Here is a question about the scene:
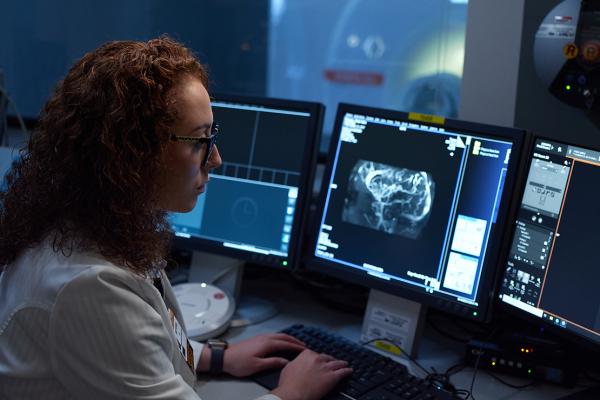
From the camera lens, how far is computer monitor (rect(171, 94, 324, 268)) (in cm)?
167

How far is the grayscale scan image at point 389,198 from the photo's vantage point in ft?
4.89

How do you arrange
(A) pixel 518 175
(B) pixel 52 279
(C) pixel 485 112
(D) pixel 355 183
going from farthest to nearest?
(C) pixel 485 112, (D) pixel 355 183, (A) pixel 518 175, (B) pixel 52 279

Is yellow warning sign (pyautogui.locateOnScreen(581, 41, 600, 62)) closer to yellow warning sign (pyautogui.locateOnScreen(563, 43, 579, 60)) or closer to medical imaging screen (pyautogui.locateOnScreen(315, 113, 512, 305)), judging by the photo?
yellow warning sign (pyautogui.locateOnScreen(563, 43, 579, 60))

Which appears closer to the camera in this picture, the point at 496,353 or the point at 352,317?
the point at 496,353

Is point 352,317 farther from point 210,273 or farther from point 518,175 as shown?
point 518,175

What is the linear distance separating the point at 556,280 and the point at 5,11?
94.6 inches

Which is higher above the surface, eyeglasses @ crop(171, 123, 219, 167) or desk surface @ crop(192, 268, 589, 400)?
eyeglasses @ crop(171, 123, 219, 167)

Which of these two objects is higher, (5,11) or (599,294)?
(5,11)

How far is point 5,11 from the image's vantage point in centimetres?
281

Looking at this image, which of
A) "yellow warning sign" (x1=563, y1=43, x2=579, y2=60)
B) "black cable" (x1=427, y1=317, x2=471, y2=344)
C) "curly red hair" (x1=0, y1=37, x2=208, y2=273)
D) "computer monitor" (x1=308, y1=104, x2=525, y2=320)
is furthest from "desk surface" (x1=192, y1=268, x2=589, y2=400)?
"yellow warning sign" (x1=563, y1=43, x2=579, y2=60)

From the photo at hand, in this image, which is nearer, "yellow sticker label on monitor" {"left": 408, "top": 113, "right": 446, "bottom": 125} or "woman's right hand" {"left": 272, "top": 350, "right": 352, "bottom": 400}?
"woman's right hand" {"left": 272, "top": 350, "right": 352, "bottom": 400}

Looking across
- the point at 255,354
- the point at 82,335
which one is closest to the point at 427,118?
the point at 255,354

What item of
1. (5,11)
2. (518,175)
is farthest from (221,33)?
(518,175)

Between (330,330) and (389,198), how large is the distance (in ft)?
1.20
